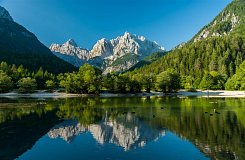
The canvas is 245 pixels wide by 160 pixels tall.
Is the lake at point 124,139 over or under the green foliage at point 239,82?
under

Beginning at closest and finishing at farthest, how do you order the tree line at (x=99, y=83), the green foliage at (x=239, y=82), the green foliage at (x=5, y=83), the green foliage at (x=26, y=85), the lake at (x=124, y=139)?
1. the lake at (x=124, y=139)
2. the green foliage at (x=5, y=83)
3. the tree line at (x=99, y=83)
4. the green foliage at (x=26, y=85)
5. the green foliage at (x=239, y=82)

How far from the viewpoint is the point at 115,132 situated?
52.6 meters

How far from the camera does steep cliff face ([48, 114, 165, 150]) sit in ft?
148

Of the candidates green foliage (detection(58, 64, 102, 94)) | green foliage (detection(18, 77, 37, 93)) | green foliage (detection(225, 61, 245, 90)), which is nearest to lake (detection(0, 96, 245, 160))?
green foliage (detection(58, 64, 102, 94))

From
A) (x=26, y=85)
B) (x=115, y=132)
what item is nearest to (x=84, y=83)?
(x=26, y=85)

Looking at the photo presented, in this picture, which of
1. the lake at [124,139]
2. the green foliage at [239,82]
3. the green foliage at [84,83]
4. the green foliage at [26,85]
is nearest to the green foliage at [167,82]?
the green foliage at [239,82]

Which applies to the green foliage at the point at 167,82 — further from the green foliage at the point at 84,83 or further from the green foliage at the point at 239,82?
the green foliage at the point at 84,83

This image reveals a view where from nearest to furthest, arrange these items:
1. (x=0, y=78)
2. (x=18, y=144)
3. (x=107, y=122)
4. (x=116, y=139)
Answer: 1. (x=18, y=144)
2. (x=116, y=139)
3. (x=107, y=122)
4. (x=0, y=78)

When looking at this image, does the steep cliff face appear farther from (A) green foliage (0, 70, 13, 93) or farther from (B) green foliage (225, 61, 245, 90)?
(B) green foliage (225, 61, 245, 90)

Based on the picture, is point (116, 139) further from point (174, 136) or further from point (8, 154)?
point (8, 154)

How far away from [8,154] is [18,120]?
31.9 meters

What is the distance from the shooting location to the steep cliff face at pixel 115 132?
45031 mm

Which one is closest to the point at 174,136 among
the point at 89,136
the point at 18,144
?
the point at 89,136

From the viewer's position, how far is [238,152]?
118 ft
